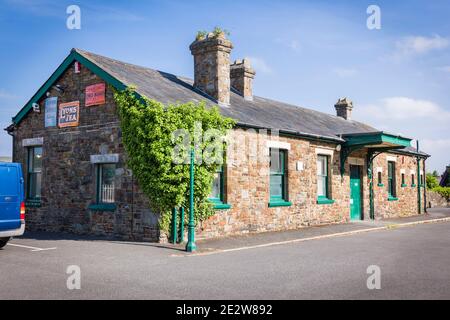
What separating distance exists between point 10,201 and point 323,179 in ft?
38.1

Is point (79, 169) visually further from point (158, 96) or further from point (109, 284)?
point (109, 284)

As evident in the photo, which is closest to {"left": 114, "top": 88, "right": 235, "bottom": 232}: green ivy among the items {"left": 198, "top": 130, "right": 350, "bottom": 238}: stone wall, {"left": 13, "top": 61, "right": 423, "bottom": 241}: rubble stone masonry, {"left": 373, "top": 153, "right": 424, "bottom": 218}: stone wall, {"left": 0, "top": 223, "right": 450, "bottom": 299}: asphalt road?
{"left": 13, "top": 61, "right": 423, "bottom": 241}: rubble stone masonry

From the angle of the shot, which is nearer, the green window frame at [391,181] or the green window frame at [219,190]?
the green window frame at [219,190]

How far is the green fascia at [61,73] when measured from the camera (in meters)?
13.1

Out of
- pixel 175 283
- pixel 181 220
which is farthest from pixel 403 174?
pixel 175 283

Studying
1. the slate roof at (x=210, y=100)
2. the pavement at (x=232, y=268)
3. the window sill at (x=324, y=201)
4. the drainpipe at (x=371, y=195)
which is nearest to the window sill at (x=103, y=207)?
the pavement at (x=232, y=268)

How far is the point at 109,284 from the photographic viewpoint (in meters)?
6.96

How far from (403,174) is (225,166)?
14.1 meters

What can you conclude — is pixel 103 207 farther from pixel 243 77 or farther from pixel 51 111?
pixel 243 77

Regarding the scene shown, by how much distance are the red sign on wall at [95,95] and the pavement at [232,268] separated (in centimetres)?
411

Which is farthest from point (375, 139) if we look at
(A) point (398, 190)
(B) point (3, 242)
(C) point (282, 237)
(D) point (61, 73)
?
(B) point (3, 242)

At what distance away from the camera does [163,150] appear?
11617mm

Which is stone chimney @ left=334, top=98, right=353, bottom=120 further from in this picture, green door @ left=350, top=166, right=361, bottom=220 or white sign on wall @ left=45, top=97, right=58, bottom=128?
white sign on wall @ left=45, top=97, right=58, bottom=128

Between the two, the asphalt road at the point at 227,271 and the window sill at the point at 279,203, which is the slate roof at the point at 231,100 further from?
the asphalt road at the point at 227,271
